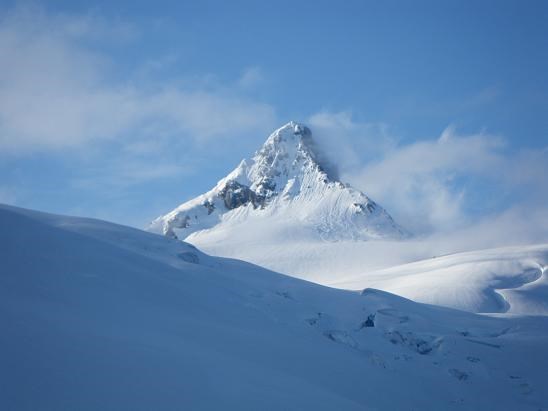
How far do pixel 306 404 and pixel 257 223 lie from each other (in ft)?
538

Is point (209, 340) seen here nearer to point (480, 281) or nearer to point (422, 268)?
point (480, 281)

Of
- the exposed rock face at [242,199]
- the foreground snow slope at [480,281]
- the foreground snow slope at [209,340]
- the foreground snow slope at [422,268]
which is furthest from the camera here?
the exposed rock face at [242,199]

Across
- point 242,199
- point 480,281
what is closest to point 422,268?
point 480,281

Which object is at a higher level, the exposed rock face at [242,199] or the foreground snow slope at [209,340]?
the exposed rock face at [242,199]

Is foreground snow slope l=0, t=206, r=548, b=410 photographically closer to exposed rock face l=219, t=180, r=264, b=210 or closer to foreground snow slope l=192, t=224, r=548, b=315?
foreground snow slope l=192, t=224, r=548, b=315

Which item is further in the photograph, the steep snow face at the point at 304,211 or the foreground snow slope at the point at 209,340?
the steep snow face at the point at 304,211

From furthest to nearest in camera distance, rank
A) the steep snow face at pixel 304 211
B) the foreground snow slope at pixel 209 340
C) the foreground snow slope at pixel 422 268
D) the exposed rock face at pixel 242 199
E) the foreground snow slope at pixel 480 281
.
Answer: the exposed rock face at pixel 242 199, the steep snow face at pixel 304 211, the foreground snow slope at pixel 422 268, the foreground snow slope at pixel 480 281, the foreground snow slope at pixel 209 340

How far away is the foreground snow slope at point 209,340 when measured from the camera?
38.8 feet

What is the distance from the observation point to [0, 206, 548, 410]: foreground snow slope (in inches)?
465

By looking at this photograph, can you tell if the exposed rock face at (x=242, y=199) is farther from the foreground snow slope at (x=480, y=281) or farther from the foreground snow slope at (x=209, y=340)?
the foreground snow slope at (x=209, y=340)

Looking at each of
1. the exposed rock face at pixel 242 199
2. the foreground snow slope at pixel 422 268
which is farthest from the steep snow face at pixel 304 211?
the foreground snow slope at pixel 422 268

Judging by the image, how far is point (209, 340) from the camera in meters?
17.2

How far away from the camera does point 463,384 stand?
25.7m

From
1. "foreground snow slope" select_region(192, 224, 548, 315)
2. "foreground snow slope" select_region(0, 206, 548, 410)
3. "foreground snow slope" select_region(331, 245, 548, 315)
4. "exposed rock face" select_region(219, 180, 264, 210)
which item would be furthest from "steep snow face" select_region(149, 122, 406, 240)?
"foreground snow slope" select_region(0, 206, 548, 410)
